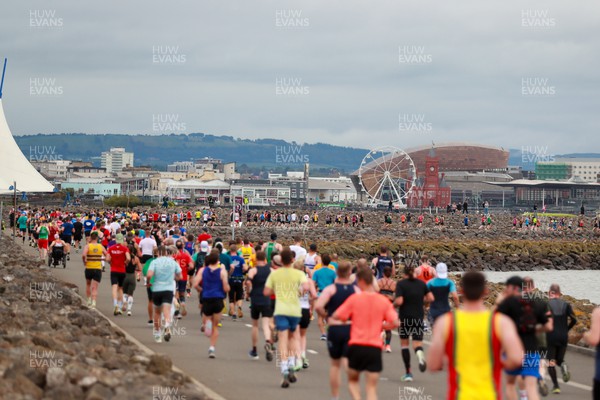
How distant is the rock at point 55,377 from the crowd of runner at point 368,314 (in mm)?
2896

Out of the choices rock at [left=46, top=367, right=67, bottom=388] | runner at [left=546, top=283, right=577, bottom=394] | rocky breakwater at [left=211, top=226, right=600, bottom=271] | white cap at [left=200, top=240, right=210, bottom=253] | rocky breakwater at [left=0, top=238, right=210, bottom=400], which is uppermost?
white cap at [left=200, top=240, right=210, bottom=253]

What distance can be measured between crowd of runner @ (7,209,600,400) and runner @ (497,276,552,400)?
13 mm

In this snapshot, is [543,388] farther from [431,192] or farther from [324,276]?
[431,192]

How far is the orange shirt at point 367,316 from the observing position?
11.0 metres

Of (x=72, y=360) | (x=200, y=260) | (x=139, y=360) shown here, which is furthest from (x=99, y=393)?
(x=200, y=260)

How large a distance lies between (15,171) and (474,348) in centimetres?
5945

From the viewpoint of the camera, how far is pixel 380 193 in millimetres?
179750

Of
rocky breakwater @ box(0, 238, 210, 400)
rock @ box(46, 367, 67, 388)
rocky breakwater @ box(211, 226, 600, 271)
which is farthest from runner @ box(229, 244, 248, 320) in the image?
rocky breakwater @ box(211, 226, 600, 271)

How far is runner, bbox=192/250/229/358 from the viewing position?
16.9 metres

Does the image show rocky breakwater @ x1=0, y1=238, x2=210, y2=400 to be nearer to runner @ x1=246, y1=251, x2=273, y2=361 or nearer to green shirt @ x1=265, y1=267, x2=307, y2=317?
green shirt @ x1=265, y1=267, x2=307, y2=317

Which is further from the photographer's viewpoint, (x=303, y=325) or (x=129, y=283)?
(x=129, y=283)

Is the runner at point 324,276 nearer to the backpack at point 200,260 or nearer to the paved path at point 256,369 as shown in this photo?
the paved path at point 256,369

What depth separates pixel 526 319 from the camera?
11.7 meters

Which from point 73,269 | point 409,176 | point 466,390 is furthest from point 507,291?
point 409,176
